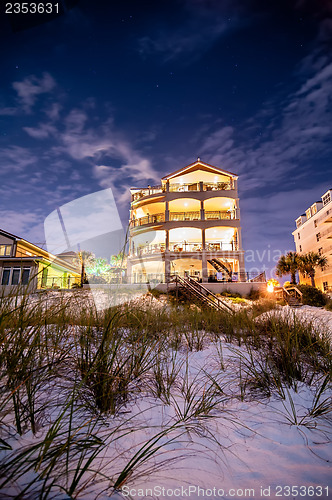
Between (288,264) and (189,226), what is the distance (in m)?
22.9

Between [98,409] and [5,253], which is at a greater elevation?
[5,253]

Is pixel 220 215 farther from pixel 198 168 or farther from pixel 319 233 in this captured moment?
pixel 319 233

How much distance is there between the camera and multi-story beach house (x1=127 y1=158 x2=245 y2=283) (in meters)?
25.5

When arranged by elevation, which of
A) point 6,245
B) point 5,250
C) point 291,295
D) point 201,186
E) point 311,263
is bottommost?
point 291,295

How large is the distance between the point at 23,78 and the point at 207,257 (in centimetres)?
2080

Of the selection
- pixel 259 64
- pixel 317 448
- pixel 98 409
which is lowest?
pixel 317 448

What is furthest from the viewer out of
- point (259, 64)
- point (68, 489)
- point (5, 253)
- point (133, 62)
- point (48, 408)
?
point (5, 253)

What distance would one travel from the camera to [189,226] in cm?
2616

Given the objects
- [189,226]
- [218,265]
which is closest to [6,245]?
[189,226]

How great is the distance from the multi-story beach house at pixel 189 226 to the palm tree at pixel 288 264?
1641 centimetres

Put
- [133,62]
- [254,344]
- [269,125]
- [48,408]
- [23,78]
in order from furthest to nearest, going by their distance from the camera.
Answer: [269,125], [133,62], [23,78], [254,344], [48,408]

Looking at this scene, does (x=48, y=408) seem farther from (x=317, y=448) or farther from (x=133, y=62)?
(x=133, y=62)

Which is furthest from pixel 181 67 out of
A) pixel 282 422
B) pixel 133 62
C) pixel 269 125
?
pixel 282 422

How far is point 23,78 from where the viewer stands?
13156mm
